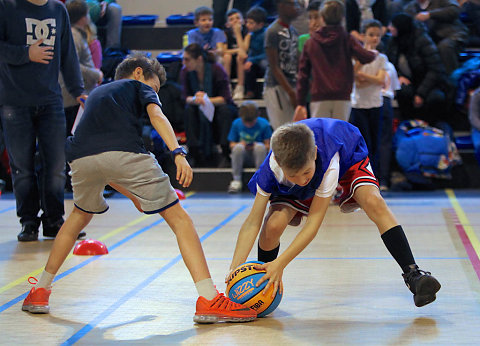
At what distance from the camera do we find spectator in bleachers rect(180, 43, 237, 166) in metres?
10.3

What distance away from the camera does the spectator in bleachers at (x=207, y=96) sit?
10273 mm

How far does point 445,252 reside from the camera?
17.9 ft

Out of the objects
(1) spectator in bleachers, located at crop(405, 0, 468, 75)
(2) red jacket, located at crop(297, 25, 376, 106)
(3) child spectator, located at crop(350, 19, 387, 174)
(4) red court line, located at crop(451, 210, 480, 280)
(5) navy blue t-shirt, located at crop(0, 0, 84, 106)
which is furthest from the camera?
(1) spectator in bleachers, located at crop(405, 0, 468, 75)

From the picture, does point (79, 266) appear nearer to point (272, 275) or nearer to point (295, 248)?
point (272, 275)

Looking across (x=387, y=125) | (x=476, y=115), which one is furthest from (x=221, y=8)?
(x=476, y=115)

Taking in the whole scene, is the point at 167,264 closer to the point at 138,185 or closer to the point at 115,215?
the point at 138,185

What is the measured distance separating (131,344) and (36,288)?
888 millimetres

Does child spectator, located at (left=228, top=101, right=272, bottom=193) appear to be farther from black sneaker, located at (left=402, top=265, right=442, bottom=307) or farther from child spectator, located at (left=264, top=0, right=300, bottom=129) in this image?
black sneaker, located at (left=402, top=265, right=442, bottom=307)

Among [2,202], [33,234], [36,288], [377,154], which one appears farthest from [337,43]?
[36,288]

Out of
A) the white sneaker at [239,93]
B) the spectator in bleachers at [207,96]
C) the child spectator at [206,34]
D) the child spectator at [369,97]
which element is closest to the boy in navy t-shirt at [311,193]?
the child spectator at [369,97]

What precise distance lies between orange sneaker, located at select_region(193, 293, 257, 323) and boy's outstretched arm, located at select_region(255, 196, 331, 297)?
0.49 ft

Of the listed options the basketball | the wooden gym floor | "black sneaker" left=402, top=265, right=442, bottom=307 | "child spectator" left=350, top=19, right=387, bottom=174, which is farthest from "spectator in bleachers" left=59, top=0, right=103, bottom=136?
"black sneaker" left=402, top=265, right=442, bottom=307

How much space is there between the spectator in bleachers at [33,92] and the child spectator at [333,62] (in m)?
2.88

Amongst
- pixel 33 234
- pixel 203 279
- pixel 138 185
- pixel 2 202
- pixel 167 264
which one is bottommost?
pixel 2 202
